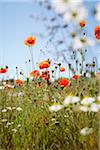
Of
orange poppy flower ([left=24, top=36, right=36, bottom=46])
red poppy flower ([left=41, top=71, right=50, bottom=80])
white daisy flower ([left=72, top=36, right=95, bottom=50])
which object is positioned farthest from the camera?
orange poppy flower ([left=24, top=36, right=36, bottom=46])

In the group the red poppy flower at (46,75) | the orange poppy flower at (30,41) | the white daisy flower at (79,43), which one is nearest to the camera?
the white daisy flower at (79,43)

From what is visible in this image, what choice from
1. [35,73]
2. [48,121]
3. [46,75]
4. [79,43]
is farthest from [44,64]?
[79,43]

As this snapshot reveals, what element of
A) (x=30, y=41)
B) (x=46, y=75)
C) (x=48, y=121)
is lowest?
(x=48, y=121)

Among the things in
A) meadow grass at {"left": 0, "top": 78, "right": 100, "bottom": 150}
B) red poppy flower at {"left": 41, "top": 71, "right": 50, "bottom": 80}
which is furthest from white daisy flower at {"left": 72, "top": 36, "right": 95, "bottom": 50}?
red poppy flower at {"left": 41, "top": 71, "right": 50, "bottom": 80}

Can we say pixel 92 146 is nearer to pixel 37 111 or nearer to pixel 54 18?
pixel 54 18

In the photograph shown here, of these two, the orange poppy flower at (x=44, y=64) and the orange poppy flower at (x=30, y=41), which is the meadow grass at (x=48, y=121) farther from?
the orange poppy flower at (x=30, y=41)

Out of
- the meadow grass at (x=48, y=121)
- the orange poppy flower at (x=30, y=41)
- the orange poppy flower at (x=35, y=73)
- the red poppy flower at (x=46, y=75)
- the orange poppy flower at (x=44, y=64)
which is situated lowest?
the meadow grass at (x=48, y=121)

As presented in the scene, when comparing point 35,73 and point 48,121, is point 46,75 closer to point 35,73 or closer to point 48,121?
point 35,73

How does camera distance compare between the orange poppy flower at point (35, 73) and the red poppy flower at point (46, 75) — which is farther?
the orange poppy flower at point (35, 73)

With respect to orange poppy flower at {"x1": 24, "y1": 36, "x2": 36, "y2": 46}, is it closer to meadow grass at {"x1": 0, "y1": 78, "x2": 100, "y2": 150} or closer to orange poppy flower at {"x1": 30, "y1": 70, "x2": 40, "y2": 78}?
orange poppy flower at {"x1": 30, "y1": 70, "x2": 40, "y2": 78}

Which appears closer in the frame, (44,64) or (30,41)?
(44,64)

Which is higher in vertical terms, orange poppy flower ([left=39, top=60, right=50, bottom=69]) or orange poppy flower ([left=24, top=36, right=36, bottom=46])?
orange poppy flower ([left=24, top=36, right=36, bottom=46])

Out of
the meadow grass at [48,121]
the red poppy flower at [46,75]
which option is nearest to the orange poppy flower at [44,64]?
the red poppy flower at [46,75]

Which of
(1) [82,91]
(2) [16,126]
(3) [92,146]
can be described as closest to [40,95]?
(2) [16,126]
